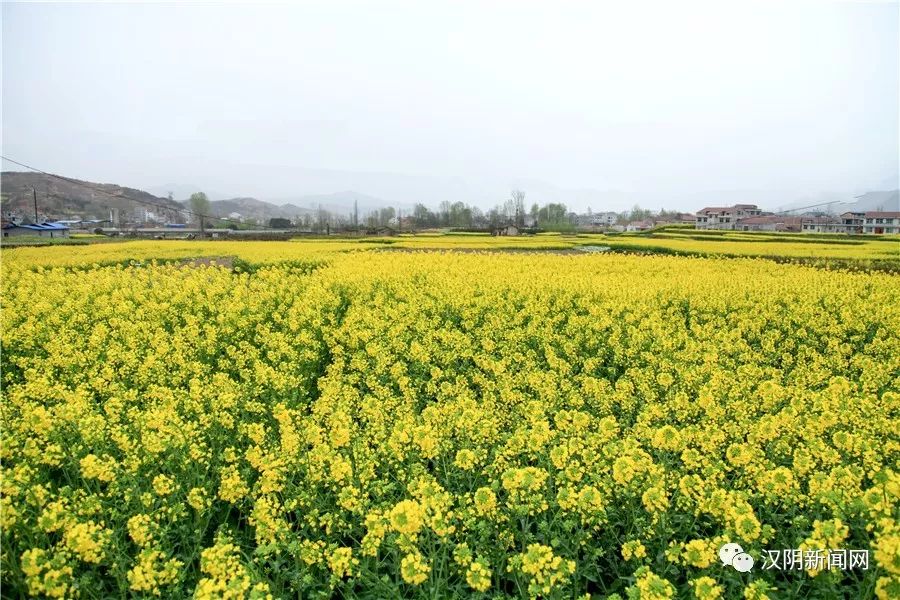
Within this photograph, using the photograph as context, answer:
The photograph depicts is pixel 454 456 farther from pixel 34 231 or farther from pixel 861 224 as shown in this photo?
pixel 861 224

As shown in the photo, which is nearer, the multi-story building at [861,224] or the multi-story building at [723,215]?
the multi-story building at [861,224]

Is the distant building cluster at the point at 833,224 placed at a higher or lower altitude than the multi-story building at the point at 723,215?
lower

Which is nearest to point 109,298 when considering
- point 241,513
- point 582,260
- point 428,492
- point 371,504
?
point 241,513

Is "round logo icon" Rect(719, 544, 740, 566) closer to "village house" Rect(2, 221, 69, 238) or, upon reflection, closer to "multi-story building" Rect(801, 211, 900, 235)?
"village house" Rect(2, 221, 69, 238)

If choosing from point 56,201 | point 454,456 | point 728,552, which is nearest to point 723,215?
point 454,456

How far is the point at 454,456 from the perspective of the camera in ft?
16.4

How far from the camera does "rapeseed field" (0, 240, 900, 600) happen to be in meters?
3.27

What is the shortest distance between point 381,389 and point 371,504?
2.41 metres

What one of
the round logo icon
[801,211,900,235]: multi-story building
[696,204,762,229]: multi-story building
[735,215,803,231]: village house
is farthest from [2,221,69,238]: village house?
[696,204,762,229]: multi-story building

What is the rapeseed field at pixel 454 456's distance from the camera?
10.7 ft

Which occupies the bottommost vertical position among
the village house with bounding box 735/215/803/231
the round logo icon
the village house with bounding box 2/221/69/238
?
the round logo icon

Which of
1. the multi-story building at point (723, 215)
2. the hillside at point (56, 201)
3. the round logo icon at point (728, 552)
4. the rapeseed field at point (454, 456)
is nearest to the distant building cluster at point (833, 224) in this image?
the multi-story building at point (723, 215)

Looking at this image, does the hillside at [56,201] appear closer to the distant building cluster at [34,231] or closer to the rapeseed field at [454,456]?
the distant building cluster at [34,231]

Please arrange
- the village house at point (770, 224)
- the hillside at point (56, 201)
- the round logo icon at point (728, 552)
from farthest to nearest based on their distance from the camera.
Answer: the hillside at point (56, 201), the village house at point (770, 224), the round logo icon at point (728, 552)
